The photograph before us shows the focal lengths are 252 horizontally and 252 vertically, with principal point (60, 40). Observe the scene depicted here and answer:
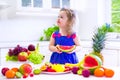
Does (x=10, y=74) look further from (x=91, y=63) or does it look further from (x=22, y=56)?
(x=22, y=56)

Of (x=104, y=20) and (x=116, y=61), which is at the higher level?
(x=104, y=20)

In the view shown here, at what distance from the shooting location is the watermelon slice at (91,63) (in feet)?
4.41

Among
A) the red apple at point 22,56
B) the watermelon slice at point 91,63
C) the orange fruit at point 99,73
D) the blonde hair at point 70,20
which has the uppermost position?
the blonde hair at point 70,20

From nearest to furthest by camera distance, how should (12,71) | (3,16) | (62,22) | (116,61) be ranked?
(12,71)
(62,22)
(116,61)
(3,16)

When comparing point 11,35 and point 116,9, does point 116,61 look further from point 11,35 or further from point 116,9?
point 11,35

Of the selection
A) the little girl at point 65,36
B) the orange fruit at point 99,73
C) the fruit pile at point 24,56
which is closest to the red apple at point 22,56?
the fruit pile at point 24,56

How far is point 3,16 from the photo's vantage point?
3.03 metres

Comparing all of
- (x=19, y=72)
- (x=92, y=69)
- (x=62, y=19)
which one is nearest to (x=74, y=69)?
(x=92, y=69)

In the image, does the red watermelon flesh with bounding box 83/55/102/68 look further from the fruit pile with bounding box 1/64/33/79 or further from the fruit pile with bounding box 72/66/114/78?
the fruit pile with bounding box 1/64/33/79

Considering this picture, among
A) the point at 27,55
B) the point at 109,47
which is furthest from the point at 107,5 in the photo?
the point at 27,55

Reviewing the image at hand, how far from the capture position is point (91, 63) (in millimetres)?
1379

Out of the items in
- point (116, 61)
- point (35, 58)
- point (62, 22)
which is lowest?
point (116, 61)

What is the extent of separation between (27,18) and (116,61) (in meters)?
1.28

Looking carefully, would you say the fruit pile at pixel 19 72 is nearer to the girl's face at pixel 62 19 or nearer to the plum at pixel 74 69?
the plum at pixel 74 69
